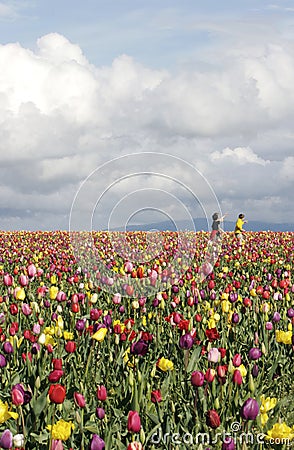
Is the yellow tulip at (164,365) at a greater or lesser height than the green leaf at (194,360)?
greater

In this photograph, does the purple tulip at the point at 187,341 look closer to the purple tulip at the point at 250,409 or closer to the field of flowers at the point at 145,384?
the field of flowers at the point at 145,384

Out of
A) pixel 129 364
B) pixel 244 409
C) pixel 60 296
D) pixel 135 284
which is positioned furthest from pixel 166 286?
pixel 244 409

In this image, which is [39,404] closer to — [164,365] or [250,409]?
[164,365]

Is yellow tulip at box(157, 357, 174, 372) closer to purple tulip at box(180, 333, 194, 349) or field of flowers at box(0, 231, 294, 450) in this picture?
field of flowers at box(0, 231, 294, 450)

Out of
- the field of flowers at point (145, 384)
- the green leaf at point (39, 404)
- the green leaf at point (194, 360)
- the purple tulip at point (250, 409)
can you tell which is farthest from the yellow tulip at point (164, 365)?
the purple tulip at point (250, 409)

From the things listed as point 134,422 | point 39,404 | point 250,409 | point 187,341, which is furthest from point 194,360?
point 134,422

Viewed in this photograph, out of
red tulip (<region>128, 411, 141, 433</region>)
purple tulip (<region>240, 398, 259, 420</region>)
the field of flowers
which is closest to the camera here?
red tulip (<region>128, 411, 141, 433</region>)

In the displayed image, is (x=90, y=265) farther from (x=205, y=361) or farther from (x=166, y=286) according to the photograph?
(x=205, y=361)

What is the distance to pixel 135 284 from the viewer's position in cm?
827

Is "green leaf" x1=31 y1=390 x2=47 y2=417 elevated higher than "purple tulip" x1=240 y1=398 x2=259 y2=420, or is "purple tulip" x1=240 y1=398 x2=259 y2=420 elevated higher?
"purple tulip" x1=240 y1=398 x2=259 y2=420

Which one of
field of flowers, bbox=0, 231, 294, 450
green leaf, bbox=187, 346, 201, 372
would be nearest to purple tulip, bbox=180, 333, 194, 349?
field of flowers, bbox=0, 231, 294, 450

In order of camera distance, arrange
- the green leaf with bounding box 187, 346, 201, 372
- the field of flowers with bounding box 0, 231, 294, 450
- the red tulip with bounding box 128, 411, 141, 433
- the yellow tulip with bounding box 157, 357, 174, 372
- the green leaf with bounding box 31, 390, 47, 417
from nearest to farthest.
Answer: the red tulip with bounding box 128, 411, 141, 433 < the field of flowers with bounding box 0, 231, 294, 450 < the green leaf with bounding box 31, 390, 47, 417 < the yellow tulip with bounding box 157, 357, 174, 372 < the green leaf with bounding box 187, 346, 201, 372

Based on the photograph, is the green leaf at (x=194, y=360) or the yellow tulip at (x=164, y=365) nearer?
the yellow tulip at (x=164, y=365)

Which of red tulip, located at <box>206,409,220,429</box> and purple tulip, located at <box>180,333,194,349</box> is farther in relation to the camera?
purple tulip, located at <box>180,333,194,349</box>
